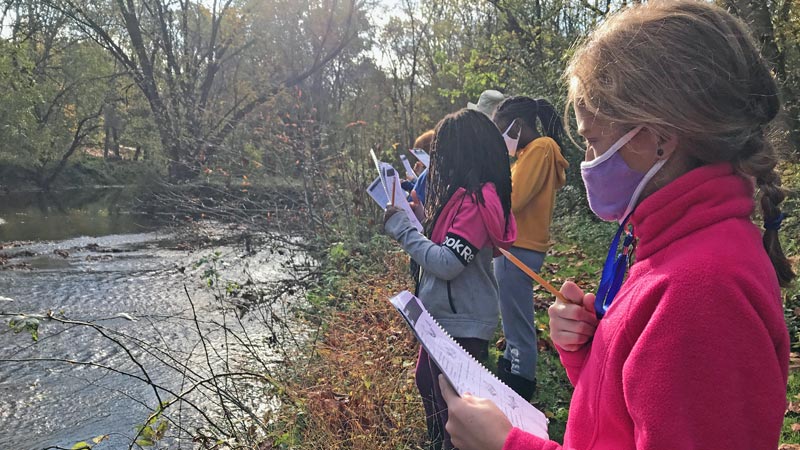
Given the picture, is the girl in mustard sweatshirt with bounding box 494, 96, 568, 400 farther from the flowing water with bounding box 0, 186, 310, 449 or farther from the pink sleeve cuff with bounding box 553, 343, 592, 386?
the pink sleeve cuff with bounding box 553, 343, 592, 386

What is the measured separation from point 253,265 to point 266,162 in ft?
6.08

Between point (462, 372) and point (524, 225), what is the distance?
247 cm

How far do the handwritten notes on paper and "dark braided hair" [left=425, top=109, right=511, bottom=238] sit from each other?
1210 millimetres

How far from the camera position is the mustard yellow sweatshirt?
12.4ft

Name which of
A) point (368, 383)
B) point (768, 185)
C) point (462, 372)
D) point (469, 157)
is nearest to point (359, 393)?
point (368, 383)

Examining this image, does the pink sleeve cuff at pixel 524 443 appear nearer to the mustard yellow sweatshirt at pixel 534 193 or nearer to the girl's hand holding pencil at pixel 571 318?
the girl's hand holding pencil at pixel 571 318

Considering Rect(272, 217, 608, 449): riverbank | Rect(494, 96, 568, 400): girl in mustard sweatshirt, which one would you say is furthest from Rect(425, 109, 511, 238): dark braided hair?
Rect(272, 217, 608, 449): riverbank

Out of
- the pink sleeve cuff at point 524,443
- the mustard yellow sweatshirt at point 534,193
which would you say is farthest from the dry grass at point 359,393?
the pink sleeve cuff at point 524,443

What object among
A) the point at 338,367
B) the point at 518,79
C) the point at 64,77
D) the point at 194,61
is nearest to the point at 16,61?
the point at 64,77

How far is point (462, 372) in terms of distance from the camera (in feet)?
4.78

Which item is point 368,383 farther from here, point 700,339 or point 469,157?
point 700,339

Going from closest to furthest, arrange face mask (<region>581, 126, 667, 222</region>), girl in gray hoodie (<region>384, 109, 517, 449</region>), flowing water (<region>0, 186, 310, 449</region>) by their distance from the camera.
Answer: face mask (<region>581, 126, 667, 222</region>) → girl in gray hoodie (<region>384, 109, 517, 449</region>) → flowing water (<region>0, 186, 310, 449</region>)

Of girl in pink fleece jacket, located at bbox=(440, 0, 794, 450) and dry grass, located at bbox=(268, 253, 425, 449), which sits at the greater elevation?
girl in pink fleece jacket, located at bbox=(440, 0, 794, 450)

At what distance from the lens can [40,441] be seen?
455 cm
